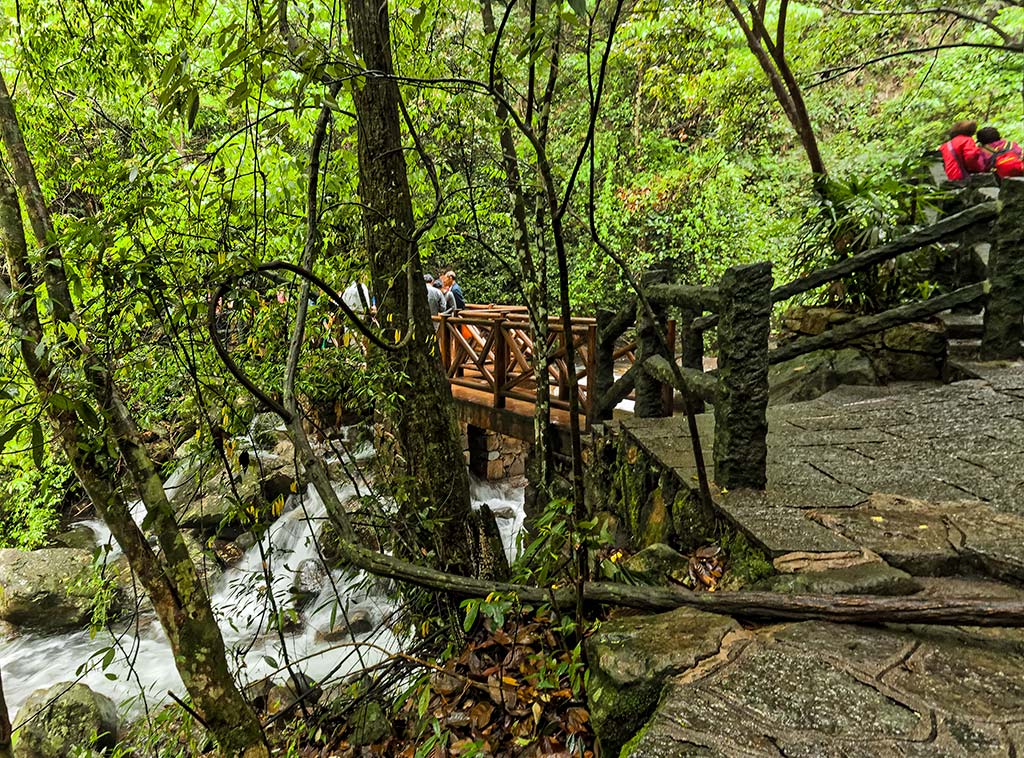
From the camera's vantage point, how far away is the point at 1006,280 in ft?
13.9

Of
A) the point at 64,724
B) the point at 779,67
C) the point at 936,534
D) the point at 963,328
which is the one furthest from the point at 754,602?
the point at 779,67

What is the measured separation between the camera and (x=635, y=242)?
40.9 ft

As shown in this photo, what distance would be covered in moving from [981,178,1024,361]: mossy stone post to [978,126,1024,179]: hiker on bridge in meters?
3.08

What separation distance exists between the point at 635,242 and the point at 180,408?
10.9 m

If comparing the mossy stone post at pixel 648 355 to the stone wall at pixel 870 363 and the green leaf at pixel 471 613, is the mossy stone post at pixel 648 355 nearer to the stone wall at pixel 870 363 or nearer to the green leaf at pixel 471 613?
the stone wall at pixel 870 363

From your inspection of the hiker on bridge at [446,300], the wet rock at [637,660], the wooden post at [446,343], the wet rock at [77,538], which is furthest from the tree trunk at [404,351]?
the wet rock at [77,538]

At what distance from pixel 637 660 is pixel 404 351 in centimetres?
224

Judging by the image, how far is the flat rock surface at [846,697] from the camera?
4.93 ft

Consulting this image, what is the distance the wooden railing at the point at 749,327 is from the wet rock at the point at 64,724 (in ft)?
18.2

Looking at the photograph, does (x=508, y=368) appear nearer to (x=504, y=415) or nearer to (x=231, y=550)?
(x=504, y=415)

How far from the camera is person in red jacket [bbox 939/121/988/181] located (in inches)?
259

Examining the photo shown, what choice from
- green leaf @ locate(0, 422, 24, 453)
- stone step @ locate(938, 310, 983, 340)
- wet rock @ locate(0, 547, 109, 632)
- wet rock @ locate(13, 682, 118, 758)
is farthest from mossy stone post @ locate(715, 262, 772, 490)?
wet rock @ locate(0, 547, 109, 632)

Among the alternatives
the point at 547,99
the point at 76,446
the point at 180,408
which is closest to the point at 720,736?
the point at 547,99

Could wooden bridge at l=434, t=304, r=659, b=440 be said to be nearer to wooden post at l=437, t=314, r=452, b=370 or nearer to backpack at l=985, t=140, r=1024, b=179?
wooden post at l=437, t=314, r=452, b=370
